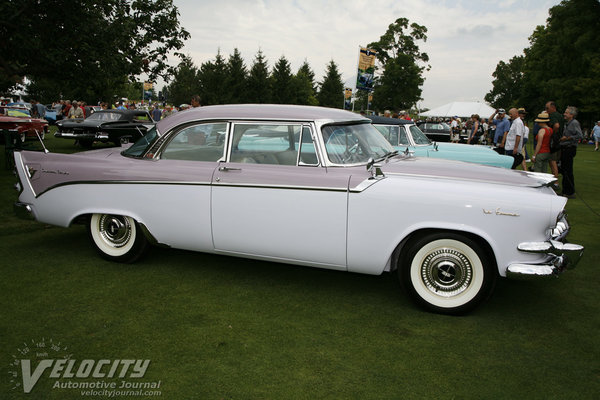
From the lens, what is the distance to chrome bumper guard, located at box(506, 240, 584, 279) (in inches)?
133

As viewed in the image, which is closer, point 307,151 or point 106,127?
point 307,151

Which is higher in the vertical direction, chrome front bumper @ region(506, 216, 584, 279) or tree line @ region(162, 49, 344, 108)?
tree line @ region(162, 49, 344, 108)

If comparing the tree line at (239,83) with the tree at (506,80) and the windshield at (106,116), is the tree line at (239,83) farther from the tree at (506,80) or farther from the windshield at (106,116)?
the tree at (506,80)

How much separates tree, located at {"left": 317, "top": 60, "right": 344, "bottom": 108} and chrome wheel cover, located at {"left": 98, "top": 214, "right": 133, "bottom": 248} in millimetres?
72105

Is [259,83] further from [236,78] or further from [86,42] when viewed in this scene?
[86,42]

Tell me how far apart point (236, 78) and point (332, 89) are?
2358 cm

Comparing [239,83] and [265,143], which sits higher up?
[239,83]

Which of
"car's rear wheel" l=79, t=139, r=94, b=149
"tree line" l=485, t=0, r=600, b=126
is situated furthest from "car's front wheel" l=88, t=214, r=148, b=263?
"tree line" l=485, t=0, r=600, b=126

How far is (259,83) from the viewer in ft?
188

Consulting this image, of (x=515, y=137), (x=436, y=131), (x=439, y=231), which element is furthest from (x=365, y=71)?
(x=439, y=231)

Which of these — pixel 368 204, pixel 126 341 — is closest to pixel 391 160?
pixel 368 204

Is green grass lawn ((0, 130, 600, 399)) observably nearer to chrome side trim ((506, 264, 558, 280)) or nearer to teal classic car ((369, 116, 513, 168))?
chrome side trim ((506, 264, 558, 280))

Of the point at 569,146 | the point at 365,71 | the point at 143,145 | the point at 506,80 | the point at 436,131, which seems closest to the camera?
the point at 143,145

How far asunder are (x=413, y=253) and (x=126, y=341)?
231cm
